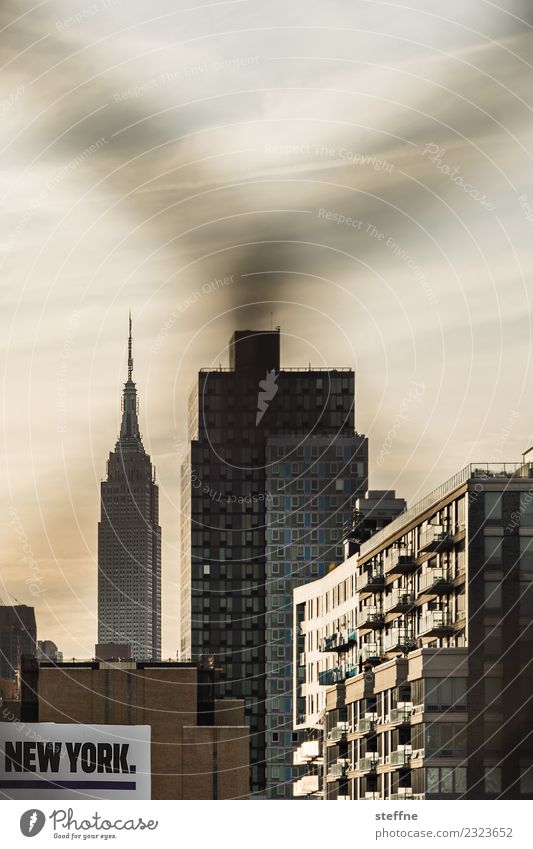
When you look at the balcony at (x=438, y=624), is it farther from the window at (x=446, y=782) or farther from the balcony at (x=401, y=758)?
the window at (x=446, y=782)

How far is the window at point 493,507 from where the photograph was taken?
6147cm

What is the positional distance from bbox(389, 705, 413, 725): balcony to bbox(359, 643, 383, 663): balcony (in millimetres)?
10439

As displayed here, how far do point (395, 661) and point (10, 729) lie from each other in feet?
53.5

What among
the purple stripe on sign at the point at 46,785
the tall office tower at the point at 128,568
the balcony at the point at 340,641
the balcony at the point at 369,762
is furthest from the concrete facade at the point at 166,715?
the tall office tower at the point at 128,568

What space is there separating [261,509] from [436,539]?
309 feet

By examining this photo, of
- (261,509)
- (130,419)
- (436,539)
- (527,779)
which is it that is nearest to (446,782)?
(527,779)

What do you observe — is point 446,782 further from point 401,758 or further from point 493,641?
point 493,641

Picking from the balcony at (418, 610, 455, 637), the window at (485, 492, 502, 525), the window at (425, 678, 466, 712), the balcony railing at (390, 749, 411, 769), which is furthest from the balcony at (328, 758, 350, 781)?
the window at (485, 492, 502, 525)

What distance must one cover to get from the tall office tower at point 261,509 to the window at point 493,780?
88.6 meters

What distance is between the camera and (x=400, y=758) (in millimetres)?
60906

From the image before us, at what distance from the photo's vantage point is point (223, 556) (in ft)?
525

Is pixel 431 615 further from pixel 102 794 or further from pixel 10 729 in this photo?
pixel 102 794

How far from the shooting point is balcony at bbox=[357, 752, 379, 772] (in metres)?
65.9
